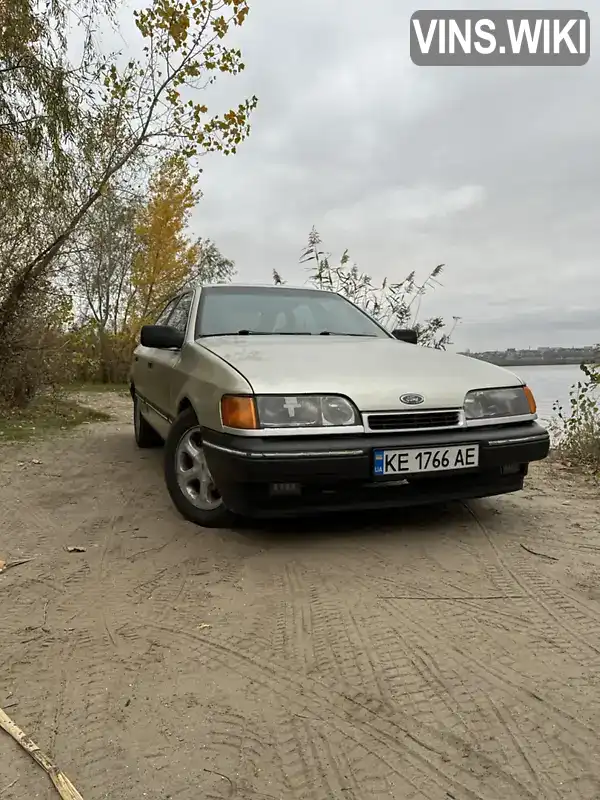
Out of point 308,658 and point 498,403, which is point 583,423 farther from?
point 308,658

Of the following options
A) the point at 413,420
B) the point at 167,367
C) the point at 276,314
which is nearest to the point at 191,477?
the point at 167,367

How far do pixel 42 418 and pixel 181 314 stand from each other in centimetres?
459

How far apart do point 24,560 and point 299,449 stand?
149 centimetres

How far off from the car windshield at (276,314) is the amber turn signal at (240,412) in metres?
1.19

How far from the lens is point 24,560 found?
3047 mm

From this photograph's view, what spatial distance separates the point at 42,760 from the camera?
158cm

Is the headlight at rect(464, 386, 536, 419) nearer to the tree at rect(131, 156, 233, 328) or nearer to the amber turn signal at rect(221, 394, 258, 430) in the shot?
the amber turn signal at rect(221, 394, 258, 430)

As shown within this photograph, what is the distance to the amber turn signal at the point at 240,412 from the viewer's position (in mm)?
2965

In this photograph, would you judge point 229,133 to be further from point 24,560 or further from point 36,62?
point 24,560

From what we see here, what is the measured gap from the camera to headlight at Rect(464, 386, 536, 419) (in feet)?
10.9

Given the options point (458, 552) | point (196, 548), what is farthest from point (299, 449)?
point (458, 552)

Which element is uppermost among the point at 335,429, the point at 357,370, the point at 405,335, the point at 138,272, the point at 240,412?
the point at 138,272

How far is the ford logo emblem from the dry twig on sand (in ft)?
7.03

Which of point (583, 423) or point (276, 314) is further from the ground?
point (276, 314)
